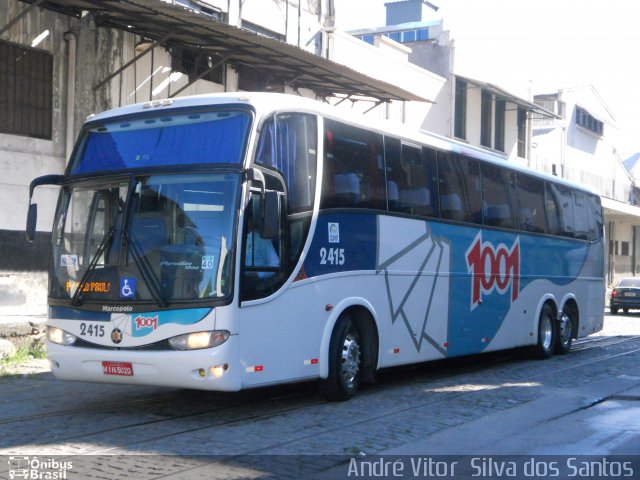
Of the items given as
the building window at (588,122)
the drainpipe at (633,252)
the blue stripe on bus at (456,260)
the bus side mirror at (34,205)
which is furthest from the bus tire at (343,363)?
the drainpipe at (633,252)

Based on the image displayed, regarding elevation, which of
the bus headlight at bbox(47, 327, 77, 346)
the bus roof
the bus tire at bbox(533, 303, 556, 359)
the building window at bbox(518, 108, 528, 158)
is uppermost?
the building window at bbox(518, 108, 528, 158)

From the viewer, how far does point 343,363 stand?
10.9 meters

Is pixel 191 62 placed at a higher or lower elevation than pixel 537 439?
higher

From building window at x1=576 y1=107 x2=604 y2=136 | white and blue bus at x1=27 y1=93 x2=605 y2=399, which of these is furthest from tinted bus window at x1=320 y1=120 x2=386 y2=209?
building window at x1=576 y1=107 x2=604 y2=136

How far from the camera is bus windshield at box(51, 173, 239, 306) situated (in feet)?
30.2

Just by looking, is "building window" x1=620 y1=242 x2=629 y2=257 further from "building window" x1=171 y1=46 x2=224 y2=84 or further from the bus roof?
the bus roof

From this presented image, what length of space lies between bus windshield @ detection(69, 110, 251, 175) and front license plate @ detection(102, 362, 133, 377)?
2048mm

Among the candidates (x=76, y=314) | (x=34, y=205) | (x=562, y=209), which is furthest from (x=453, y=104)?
(x=76, y=314)

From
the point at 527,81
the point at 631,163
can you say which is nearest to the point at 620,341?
the point at 527,81

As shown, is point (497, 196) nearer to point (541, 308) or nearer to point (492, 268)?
point (492, 268)

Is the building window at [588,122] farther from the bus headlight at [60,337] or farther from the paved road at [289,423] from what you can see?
the bus headlight at [60,337]

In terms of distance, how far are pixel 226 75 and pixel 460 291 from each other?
9.65 m

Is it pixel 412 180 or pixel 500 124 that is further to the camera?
pixel 500 124

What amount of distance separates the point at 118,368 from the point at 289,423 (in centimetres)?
179
